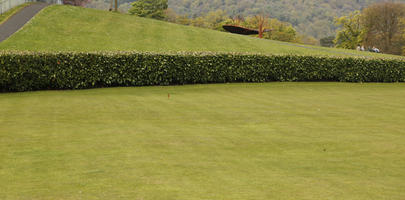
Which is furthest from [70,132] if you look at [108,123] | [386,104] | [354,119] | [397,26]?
[397,26]

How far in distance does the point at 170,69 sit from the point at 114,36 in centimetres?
1325

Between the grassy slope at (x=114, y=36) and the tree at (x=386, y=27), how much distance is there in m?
50.0

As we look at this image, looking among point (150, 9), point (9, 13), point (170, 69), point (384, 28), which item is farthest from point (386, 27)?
point (170, 69)

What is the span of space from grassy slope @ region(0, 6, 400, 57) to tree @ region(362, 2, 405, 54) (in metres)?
50.0

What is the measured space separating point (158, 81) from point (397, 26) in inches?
2803

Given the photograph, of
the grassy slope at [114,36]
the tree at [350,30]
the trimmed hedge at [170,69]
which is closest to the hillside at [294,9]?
the tree at [350,30]

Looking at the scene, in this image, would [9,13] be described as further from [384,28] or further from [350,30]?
[350,30]

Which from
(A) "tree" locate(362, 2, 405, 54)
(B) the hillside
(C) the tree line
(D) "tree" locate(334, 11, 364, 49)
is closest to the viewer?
(C) the tree line

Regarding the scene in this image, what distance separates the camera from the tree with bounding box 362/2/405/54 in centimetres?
7988

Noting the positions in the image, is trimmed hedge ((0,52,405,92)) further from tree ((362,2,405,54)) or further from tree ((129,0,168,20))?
tree ((129,0,168,20))

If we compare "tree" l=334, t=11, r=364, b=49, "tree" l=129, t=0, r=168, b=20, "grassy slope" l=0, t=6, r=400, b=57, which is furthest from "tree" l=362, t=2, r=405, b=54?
"grassy slope" l=0, t=6, r=400, b=57

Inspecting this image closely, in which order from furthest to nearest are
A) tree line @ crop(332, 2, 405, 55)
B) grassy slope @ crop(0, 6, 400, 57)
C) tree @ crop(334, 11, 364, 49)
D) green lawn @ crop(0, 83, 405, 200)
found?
tree @ crop(334, 11, 364, 49)
tree line @ crop(332, 2, 405, 55)
grassy slope @ crop(0, 6, 400, 57)
green lawn @ crop(0, 83, 405, 200)

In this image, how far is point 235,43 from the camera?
35.7 meters

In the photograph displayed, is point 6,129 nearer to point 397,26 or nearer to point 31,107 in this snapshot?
point 31,107
